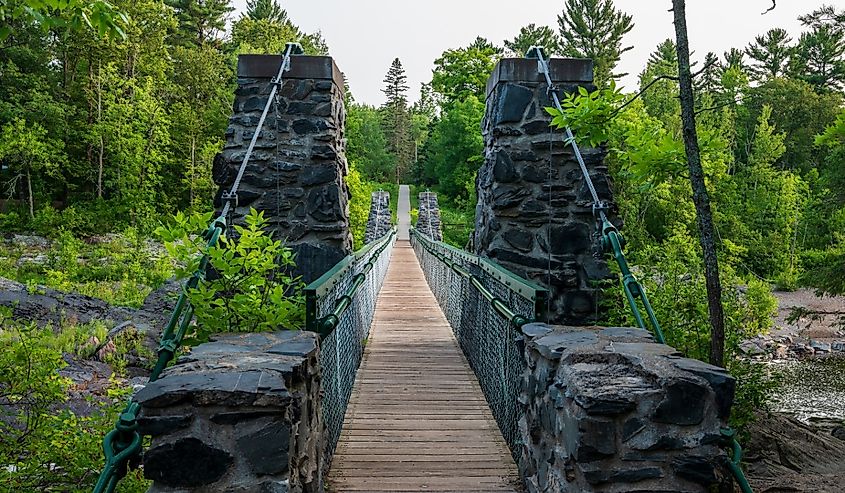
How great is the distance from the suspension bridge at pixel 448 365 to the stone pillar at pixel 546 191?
1 cm

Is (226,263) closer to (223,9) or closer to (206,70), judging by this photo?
(206,70)

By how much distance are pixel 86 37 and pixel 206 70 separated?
5510 millimetres

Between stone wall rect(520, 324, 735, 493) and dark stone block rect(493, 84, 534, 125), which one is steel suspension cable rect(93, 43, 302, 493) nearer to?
stone wall rect(520, 324, 735, 493)

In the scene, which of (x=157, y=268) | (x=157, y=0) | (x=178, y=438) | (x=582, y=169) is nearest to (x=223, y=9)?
(x=157, y=0)

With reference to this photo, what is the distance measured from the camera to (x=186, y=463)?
6.23 ft

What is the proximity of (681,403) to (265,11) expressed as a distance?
159ft

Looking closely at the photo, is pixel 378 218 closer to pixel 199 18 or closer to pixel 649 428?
pixel 199 18

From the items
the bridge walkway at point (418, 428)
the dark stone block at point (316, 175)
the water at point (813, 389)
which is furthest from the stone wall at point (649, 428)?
the water at point (813, 389)

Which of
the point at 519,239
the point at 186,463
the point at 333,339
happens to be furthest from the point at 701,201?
the point at 186,463

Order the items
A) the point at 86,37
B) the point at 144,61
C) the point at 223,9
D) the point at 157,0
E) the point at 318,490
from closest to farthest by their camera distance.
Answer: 1. the point at 318,490
2. the point at 86,37
3. the point at 144,61
4. the point at 157,0
5. the point at 223,9

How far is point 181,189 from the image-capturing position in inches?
1155

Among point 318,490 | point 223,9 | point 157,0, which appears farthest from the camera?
point 223,9

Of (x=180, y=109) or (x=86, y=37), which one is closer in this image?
(x=86, y=37)

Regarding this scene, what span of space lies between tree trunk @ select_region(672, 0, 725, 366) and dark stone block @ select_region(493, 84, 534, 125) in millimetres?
1447
